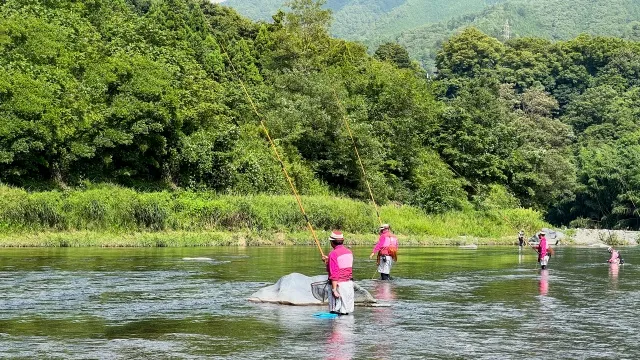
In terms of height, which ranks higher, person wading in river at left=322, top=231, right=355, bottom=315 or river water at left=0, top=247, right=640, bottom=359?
person wading in river at left=322, top=231, right=355, bottom=315

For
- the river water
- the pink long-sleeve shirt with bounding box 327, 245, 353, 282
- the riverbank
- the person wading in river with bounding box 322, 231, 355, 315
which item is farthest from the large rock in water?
the riverbank

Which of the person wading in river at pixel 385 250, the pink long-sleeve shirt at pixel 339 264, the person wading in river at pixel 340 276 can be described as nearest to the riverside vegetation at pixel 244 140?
the person wading in river at pixel 385 250

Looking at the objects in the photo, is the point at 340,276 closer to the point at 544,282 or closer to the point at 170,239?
the point at 544,282

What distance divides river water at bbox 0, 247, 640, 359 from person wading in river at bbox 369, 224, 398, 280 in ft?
1.97

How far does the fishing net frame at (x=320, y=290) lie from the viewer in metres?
20.5

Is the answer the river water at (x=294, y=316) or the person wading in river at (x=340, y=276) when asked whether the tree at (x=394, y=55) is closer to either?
the river water at (x=294, y=316)

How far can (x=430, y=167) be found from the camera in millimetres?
87188

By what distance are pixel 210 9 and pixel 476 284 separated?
86.8 m

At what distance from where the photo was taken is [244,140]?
74.1m

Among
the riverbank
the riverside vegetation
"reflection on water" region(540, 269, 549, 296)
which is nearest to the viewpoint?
"reflection on water" region(540, 269, 549, 296)

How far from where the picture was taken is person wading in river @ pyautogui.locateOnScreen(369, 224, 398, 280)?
27078mm

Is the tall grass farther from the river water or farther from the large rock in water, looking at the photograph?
the large rock in water

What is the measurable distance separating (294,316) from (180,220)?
35.3 meters

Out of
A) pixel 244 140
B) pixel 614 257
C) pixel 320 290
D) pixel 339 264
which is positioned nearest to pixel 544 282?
pixel 320 290
